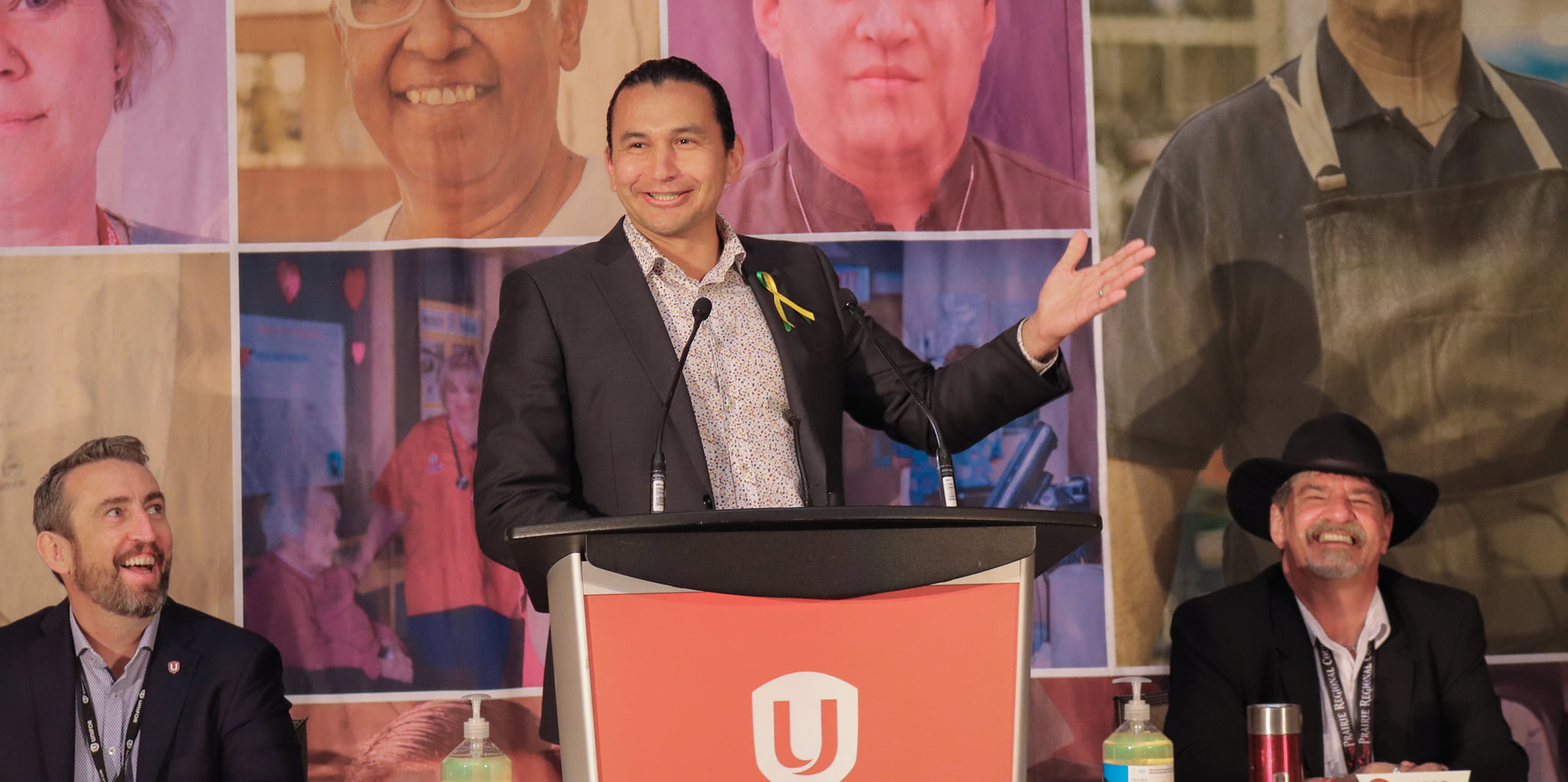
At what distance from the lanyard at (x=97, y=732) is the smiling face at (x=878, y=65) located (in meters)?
1.90

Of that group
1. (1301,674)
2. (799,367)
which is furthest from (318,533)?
(1301,674)

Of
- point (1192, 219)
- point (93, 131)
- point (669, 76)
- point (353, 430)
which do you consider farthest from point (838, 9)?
point (93, 131)

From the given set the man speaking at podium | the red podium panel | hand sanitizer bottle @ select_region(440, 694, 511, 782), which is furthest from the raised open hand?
hand sanitizer bottle @ select_region(440, 694, 511, 782)

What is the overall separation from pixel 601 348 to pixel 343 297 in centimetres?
138

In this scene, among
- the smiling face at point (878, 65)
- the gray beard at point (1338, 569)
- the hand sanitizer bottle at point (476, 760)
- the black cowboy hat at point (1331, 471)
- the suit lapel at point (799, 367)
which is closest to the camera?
the suit lapel at point (799, 367)

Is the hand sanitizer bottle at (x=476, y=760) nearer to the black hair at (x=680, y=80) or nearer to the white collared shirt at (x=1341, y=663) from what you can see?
the black hair at (x=680, y=80)

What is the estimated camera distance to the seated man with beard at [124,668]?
2723mm

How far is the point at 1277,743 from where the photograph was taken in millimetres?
2477

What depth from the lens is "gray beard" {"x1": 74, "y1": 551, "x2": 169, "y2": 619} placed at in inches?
112

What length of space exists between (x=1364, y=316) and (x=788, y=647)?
8.22 feet

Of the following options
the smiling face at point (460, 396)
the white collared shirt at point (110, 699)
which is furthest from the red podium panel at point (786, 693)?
the smiling face at point (460, 396)

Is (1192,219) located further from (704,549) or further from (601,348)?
(704,549)

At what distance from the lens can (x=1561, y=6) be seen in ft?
11.9

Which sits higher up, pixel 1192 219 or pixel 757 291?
pixel 1192 219
